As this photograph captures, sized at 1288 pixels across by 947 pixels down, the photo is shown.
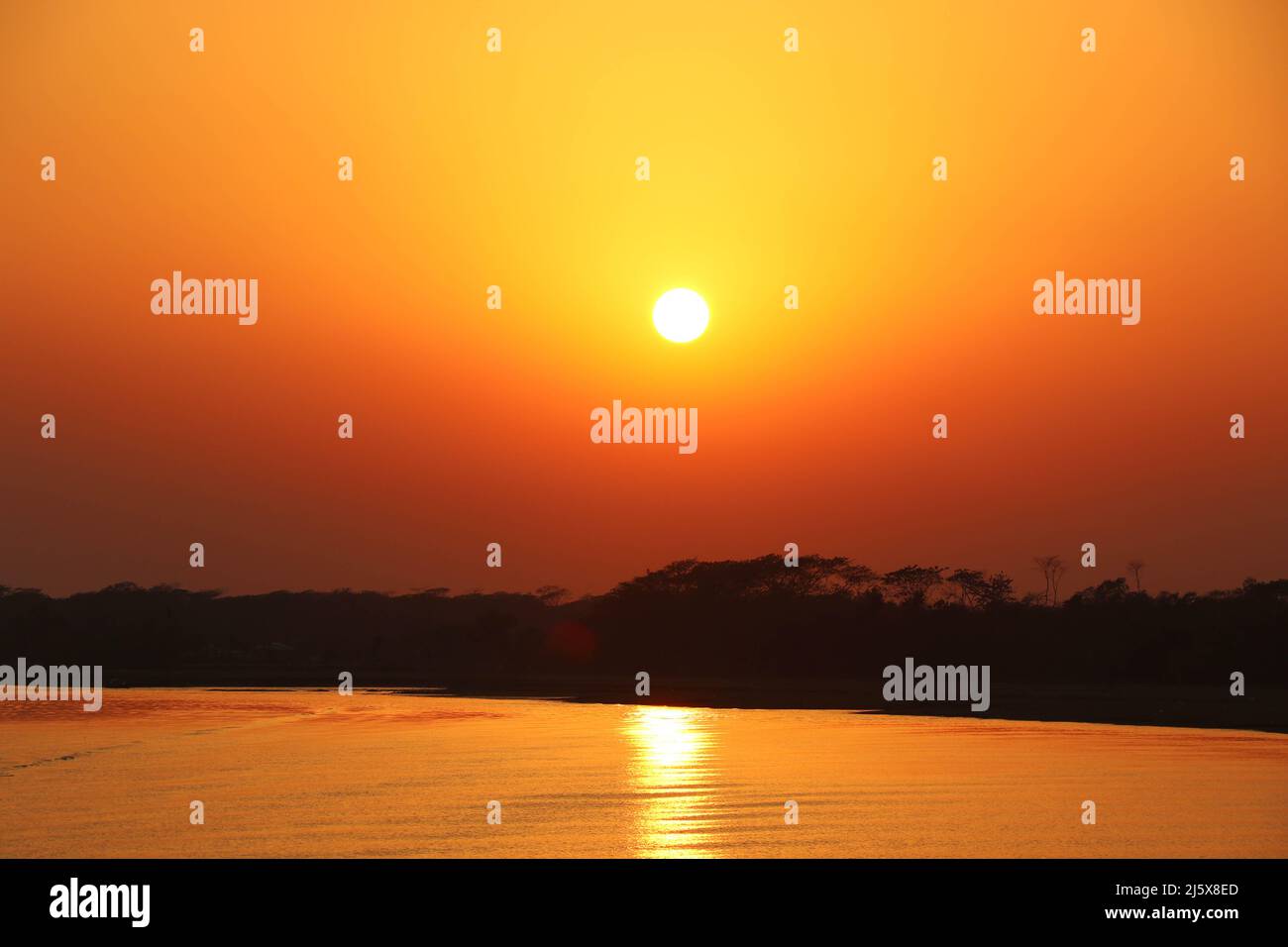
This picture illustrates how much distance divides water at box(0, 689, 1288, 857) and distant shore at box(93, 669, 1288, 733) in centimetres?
1185

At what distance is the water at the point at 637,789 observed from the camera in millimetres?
30344

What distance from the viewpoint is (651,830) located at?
31969mm

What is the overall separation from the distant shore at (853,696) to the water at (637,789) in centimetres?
1185

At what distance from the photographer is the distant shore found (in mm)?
79062

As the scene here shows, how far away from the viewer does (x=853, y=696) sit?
358 feet
